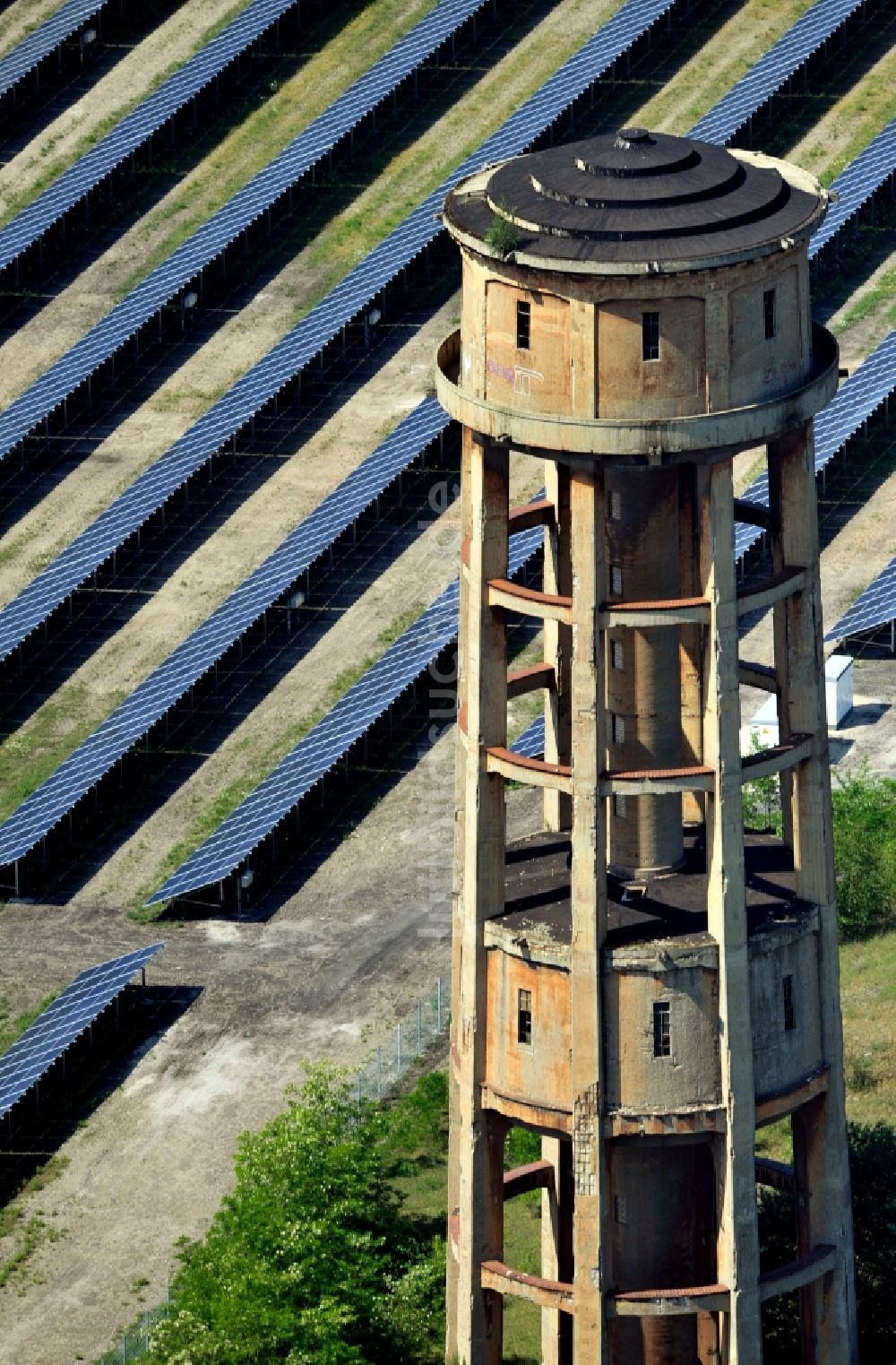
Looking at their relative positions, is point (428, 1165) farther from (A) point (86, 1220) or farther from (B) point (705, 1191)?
(B) point (705, 1191)

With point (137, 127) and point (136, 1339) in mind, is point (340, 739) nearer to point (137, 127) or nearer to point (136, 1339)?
point (136, 1339)

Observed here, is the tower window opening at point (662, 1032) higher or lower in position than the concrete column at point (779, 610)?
lower

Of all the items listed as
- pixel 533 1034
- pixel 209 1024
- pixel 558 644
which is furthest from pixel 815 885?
pixel 209 1024

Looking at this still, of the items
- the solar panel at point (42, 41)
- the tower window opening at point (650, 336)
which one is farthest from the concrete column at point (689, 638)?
the solar panel at point (42, 41)

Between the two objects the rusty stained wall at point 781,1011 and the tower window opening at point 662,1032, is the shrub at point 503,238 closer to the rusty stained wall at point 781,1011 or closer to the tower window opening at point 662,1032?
the rusty stained wall at point 781,1011

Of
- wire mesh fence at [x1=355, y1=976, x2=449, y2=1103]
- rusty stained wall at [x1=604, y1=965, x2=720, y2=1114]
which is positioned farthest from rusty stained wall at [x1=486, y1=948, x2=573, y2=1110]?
wire mesh fence at [x1=355, y1=976, x2=449, y2=1103]

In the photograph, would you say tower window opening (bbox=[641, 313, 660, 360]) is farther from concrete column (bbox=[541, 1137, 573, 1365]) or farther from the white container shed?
the white container shed

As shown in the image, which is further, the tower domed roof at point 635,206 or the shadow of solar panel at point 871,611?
the shadow of solar panel at point 871,611
